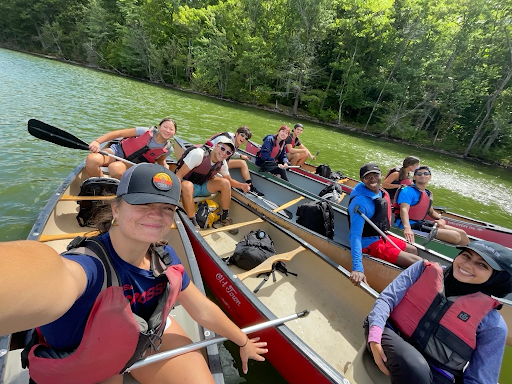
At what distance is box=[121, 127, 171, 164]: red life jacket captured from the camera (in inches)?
194

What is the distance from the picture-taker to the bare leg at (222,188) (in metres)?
4.71

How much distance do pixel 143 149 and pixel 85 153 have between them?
4.06 m

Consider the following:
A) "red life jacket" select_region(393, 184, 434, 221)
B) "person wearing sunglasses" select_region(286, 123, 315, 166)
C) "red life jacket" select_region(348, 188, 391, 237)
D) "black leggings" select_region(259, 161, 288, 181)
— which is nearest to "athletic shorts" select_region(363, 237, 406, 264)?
"red life jacket" select_region(348, 188, 391, 237)

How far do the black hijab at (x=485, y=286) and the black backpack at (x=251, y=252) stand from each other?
7.22 feet

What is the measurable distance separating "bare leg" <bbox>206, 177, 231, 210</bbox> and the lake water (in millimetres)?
2656

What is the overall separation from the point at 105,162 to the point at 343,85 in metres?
27.0

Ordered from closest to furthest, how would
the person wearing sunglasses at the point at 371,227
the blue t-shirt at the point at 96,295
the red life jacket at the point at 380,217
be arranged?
the blue t-shirt at the point at 96,295 → the person wearing sunglasses at the point at 371,227 → the red life jacket at the point at 380,217

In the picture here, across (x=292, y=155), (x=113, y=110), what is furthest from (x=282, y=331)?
(x=113, y=110)

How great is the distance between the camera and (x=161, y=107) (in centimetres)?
1731

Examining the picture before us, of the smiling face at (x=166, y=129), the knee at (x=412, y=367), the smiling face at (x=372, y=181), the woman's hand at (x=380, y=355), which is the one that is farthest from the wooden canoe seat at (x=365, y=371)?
the smiling face at (x=166, y=129)

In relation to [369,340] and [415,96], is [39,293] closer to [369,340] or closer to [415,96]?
[369,340]

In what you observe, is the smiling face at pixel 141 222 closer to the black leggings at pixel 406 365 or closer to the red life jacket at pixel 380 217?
the black leggings at pixel 406 365

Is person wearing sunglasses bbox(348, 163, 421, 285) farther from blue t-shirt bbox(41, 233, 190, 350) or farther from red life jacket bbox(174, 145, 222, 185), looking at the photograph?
blue t-shirt bbox(41, 233, 190, 350)

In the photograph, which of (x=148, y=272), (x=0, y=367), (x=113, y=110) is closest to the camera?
(x=148, y=272)
